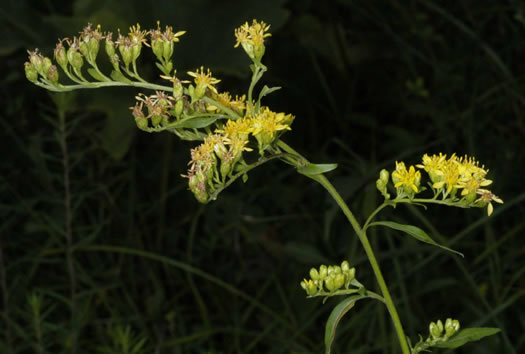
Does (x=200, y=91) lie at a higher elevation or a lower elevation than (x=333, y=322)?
higher

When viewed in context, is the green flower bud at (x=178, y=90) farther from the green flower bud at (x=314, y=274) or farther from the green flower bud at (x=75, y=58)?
the green flower bud at (x=314, y=274)

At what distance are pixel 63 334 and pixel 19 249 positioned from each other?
0.70 metres

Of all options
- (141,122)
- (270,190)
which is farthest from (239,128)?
(270,190)

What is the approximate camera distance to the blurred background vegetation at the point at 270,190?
2145 mm

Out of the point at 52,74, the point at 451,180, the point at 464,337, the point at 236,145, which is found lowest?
the point at 464,337

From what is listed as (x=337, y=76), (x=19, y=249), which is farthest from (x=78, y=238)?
(x=337, y=76)

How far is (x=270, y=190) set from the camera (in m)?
2.46

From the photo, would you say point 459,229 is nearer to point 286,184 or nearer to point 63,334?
point 286,184

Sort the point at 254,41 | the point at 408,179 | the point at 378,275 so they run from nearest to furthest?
the point at 378,275 → the point at 408,179 → the point at 254,41

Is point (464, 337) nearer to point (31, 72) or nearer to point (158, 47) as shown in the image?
point (158, 47)

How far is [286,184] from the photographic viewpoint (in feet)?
8.60

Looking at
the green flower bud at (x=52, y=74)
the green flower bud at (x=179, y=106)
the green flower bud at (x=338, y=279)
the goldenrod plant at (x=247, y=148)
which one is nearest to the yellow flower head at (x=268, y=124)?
the goldenrod plant at (x=247, y=148)

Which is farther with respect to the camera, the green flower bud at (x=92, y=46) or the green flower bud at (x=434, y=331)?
the green flower bud at (x=92, y=46)

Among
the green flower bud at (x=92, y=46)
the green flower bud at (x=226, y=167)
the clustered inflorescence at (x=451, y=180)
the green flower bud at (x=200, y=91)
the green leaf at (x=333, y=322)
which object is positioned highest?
the green flower bud at (x=92, y=46)
